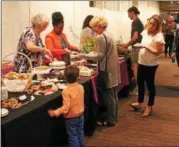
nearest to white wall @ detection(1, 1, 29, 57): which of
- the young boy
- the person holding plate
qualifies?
the person holding plate

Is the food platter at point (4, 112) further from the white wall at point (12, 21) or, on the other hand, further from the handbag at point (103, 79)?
the white wall at point (12, 21)

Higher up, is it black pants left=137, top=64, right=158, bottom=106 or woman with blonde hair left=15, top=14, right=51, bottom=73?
woman with blonde hair left=15, top=14, right=51, bottom=73

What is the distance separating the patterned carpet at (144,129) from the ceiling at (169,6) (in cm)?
1023

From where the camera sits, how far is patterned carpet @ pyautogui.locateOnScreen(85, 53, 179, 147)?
275 cm

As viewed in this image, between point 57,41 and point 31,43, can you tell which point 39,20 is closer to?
point 31,43

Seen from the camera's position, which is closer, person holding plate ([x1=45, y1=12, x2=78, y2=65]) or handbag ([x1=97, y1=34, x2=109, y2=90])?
handbag ([x1=97, y1=34, x2=109, y2=90])

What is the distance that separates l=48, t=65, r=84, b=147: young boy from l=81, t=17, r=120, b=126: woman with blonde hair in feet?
2.34

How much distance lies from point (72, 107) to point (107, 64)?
2.89ft

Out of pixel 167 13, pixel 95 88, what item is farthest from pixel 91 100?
pixel 167 13

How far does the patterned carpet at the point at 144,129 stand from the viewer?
275 centimetres

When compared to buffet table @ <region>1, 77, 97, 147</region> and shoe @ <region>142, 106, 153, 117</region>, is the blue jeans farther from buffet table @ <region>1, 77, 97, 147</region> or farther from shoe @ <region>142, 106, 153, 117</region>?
shoe @ <region>142, 106, 153, 117</region>

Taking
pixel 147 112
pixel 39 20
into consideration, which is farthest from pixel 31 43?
pixel 147 112

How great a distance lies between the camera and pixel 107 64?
2932 mm

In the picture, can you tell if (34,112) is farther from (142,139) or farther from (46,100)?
(142,139)
